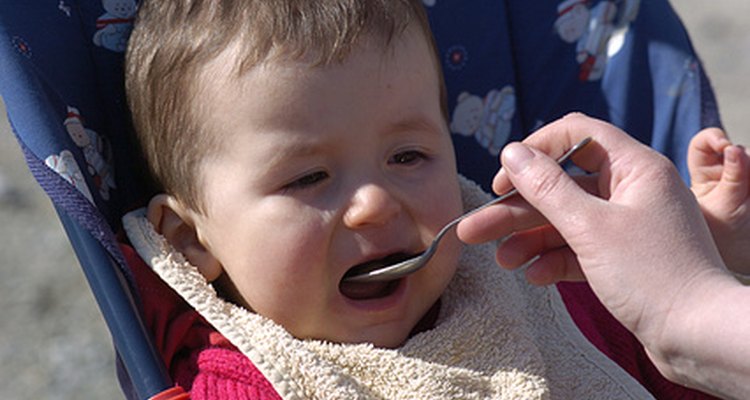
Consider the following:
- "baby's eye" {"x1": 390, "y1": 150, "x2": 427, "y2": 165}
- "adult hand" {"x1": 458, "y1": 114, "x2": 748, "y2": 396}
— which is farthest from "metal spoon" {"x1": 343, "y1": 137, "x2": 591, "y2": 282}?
"adult hand" {"x1": 458, "y1": 114, "x2": 748, "y2": 396}

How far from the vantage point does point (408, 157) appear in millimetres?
1511

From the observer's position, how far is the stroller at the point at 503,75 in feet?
5.26

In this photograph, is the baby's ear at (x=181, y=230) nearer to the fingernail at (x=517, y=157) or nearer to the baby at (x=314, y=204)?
the baby at (x=314, y=204)

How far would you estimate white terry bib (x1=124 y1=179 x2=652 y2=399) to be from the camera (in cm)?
142

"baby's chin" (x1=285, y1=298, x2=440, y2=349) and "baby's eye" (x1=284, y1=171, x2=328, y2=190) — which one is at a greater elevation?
"baby's eye" (x1=284, y1=171, x2=328, y2=190)

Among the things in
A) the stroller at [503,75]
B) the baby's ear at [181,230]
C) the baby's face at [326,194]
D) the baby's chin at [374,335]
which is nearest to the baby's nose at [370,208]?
the baby's face at [326,194]

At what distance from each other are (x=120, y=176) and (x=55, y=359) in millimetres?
1411

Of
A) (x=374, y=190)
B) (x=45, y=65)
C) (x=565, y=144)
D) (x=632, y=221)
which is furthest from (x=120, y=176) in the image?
(x=632, y=221)

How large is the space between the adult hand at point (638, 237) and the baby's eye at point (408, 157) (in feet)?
1.01

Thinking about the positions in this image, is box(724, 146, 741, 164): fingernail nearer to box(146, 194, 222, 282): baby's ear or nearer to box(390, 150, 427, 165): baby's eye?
box(390, 150, 427, 165): baby's eye

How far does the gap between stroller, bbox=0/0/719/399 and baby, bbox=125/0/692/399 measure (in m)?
0.10

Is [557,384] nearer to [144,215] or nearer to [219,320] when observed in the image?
[219,320]

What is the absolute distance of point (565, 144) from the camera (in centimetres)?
128

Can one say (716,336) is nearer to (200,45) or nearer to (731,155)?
(731,155)
